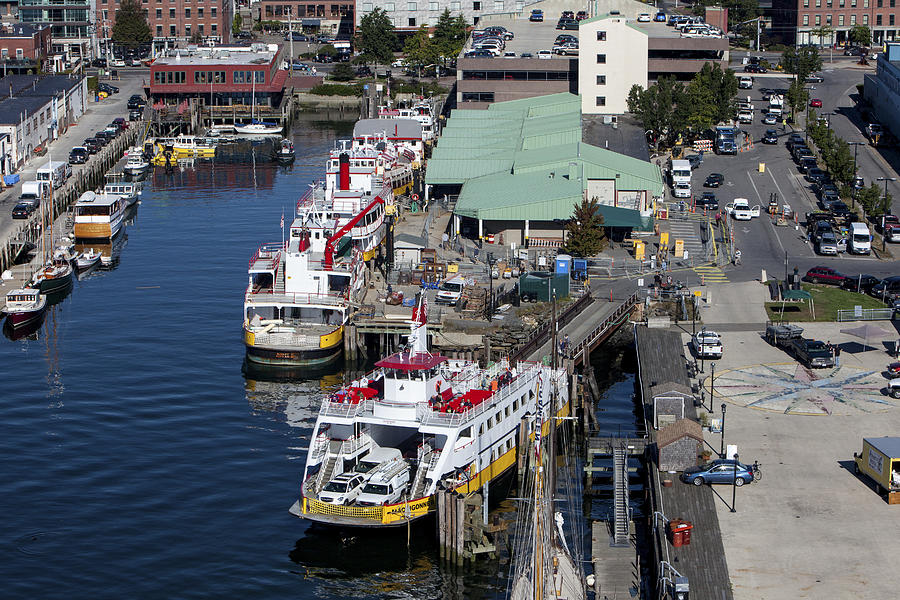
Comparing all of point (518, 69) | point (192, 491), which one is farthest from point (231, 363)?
point (518, 69)

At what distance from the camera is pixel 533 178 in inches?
5207

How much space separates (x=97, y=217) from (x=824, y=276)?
6369 cm

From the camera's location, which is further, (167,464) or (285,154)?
(285,154)

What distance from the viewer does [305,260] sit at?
4124 inches

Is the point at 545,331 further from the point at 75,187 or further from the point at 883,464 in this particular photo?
the point at 75,187

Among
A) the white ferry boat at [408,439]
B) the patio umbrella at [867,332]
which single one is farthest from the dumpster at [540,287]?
the white ferry boat at [408,439]

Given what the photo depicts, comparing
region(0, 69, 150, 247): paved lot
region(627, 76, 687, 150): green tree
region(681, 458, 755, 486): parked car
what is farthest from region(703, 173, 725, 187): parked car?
region(681, 458, 755, 486): parked car

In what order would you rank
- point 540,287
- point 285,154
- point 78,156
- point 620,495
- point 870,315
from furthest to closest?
point 285,154, point 78,156, point 540,287, point 870,315, point 620,495

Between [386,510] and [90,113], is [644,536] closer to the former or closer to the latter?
[386,510]

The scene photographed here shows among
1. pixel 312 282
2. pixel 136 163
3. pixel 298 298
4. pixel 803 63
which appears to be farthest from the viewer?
pixel 803 63

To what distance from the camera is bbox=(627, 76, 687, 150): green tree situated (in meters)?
159

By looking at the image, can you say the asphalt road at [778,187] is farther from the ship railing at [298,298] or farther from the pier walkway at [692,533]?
the pier walkway at [692,533]

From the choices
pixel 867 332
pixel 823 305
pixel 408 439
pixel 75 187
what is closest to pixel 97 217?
pixel 75 187

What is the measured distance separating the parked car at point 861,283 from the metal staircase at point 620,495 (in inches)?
1565
